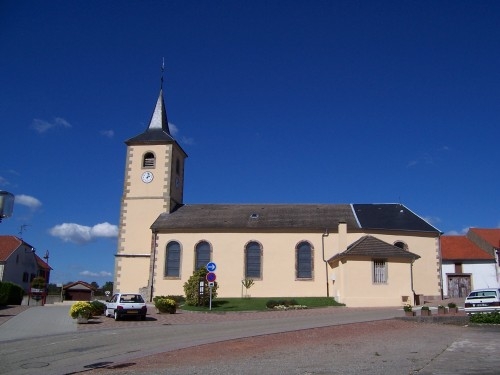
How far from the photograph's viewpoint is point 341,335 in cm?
1625

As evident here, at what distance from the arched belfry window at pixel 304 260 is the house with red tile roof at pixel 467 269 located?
16.8 metres

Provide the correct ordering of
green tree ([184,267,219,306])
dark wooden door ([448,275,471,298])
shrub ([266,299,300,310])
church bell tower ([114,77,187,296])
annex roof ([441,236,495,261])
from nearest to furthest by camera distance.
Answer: shrub ([266,299,300,310])
green tree ([184,267,219,306])
church bell tower ([114,77,187,296])
dark wooden door ([448,275,471,298])
annex roof ([441,236,495,261])

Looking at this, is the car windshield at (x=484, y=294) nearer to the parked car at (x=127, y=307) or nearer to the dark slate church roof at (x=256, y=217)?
the dark slate church roof at (x=256, y=217)

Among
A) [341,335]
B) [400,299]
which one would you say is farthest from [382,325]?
[400,299]

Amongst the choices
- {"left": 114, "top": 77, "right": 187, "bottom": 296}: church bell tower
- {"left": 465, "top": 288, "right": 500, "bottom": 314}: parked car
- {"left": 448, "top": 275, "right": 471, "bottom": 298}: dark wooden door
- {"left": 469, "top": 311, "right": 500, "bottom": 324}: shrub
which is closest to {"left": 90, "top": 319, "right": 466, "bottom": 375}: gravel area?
{"left": 469, "top": 311, "right": 500, "bottom": 324}: shrub

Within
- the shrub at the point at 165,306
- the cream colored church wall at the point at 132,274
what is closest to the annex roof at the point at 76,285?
the cream colored church wall at the point at 132,274

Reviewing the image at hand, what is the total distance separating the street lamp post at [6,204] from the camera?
24.9ft

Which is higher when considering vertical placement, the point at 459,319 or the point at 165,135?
the point at 165,135

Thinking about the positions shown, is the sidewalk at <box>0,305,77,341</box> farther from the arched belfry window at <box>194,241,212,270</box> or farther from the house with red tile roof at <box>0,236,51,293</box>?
the house with red tile roof at <box>0,236,51,293</box>

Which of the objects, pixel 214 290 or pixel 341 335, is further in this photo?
pixel 214 290

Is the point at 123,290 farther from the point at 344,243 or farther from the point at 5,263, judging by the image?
the point at 5,263

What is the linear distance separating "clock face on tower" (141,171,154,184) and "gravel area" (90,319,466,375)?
25.0 metres

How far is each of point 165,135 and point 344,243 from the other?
1716 cm

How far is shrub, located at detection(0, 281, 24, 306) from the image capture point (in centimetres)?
3662
